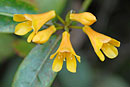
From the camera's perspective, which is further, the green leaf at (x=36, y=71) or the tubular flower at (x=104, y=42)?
the green leaf at (x=36, y=71)

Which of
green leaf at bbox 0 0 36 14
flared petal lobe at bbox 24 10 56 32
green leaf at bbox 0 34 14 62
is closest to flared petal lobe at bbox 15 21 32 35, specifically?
flared petal lobe at bbox 24 10 56 32

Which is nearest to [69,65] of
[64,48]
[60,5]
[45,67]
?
[64,48]

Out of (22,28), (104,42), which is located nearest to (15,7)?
(22,28)

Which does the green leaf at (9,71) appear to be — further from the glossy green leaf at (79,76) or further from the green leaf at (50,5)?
the green leaf at (50,5)

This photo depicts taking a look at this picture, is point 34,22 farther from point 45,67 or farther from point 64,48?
point 45,67

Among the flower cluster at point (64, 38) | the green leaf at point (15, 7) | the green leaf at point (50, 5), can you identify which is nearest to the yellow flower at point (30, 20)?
the flower cluster at point (64, 38)

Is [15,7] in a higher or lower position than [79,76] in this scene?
higher

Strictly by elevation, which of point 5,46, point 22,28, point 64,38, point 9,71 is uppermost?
point 22,28

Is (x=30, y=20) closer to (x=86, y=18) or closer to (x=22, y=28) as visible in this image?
(x=22, y=28)
